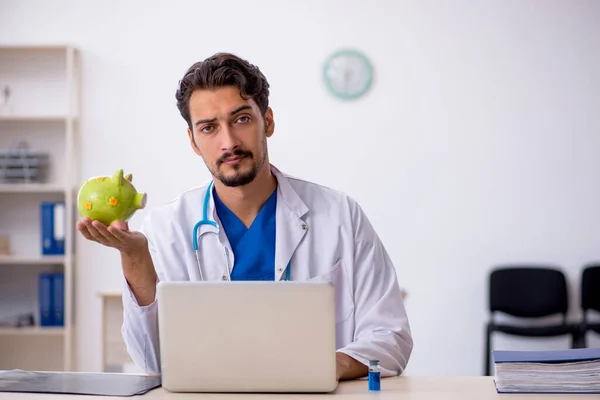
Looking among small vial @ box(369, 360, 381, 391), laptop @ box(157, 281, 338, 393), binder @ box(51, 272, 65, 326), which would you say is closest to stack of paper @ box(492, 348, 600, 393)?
small vial @ box(369, 360, 381, 391)

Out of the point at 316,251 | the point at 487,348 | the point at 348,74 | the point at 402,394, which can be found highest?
the point at 348,74

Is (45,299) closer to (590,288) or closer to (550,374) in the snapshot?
(590,288)

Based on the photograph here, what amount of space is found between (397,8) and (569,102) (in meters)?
1.23

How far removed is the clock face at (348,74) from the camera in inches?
200

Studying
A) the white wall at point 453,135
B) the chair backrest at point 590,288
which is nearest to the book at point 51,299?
the white wall at point 453,135

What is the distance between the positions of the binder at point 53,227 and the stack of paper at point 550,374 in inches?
146

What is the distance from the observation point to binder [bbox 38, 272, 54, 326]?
4.87 m

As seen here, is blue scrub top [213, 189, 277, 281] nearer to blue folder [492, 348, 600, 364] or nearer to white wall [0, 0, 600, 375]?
blue folder [492, 348, 600, 364]

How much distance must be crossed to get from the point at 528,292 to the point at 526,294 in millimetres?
17

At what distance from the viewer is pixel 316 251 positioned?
7.38 ft

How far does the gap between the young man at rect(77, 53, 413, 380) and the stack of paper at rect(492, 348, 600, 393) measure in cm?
43

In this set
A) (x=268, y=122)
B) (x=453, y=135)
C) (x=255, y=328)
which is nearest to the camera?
(x=255, y=328)

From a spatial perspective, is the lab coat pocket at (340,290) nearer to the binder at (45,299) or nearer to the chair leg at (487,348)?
the chair leg at (487,348)

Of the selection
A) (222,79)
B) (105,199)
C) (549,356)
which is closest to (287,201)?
(222,79)
